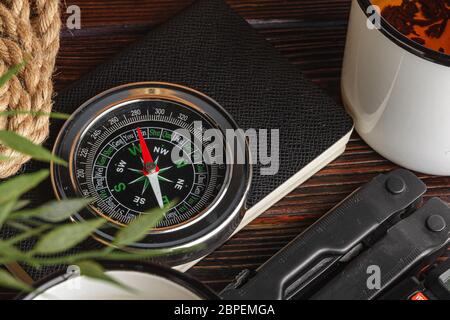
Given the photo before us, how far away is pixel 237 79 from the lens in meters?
0.96

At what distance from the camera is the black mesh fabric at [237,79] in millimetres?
928

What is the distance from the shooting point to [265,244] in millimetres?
917

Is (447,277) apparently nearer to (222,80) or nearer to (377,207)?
(377,207)

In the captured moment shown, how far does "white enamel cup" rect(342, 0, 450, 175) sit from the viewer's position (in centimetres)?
80

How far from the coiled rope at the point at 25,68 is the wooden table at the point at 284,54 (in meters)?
0.13

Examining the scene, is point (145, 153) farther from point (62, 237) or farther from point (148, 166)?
point (62, 237)

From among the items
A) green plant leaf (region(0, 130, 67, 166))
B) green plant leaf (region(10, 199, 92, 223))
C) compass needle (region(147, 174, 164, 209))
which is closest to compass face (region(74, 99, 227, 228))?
compass needle (region(147, 174, 164, 209))

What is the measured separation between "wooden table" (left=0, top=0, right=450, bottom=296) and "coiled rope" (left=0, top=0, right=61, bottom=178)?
0.13m

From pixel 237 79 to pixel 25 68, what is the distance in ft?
0.78

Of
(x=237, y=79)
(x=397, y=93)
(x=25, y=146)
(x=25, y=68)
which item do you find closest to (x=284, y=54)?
(x=237, y=79)

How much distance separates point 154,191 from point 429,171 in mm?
301

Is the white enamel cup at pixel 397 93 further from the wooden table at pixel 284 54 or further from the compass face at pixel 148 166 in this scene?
the compass face at pixel 148 166
